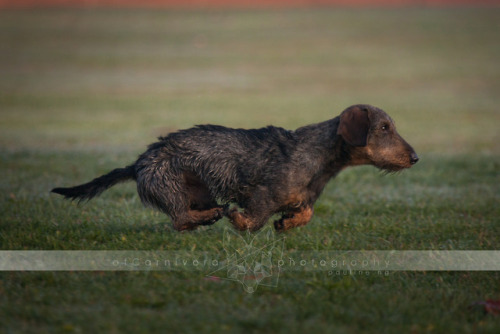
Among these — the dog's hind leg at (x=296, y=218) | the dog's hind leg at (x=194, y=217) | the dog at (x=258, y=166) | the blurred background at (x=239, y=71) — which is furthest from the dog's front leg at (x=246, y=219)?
the blurred background at (x=239, y=71)

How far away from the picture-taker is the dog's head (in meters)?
6.73

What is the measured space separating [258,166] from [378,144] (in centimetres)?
135

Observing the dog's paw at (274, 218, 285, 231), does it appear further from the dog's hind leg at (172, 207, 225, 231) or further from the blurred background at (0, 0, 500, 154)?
the blurred background at (0, 0, 500, 154)

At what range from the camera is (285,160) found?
6.80 m

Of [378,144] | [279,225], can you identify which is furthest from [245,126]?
[378,144]

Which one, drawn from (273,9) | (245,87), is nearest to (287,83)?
(245,87)

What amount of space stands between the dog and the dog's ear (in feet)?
0.04

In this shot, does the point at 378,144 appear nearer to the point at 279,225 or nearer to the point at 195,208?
the point at 279,225

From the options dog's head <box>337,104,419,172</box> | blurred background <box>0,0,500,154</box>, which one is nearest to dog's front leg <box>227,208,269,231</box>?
dog's head <box>337,104,419,172</box>

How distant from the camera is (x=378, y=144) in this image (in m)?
6.87

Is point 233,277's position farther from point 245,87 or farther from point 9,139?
point 245,87

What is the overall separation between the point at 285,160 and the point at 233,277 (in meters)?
1.57

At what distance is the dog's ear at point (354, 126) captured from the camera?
6.57 meters

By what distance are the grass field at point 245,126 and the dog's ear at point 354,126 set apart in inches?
50.3
